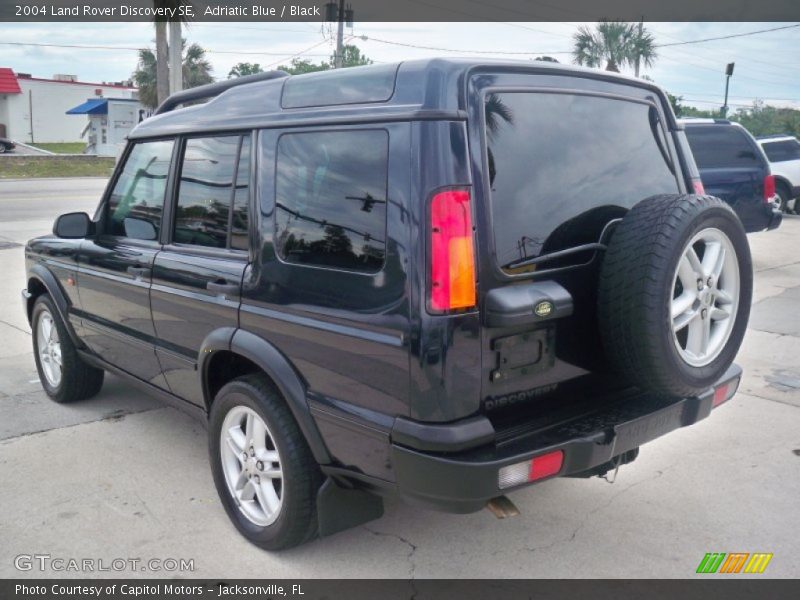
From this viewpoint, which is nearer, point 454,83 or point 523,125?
point 454,83

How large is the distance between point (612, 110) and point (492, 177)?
87cm

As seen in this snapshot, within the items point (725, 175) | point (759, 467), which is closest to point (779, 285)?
point (725, 175)

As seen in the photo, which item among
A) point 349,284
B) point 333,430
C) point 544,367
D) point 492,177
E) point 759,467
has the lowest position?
point 759,467

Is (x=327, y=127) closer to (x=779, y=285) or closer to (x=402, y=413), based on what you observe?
(x=402, y=413)

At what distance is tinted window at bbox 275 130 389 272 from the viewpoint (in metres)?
2.72

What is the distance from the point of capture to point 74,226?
14.7 feet

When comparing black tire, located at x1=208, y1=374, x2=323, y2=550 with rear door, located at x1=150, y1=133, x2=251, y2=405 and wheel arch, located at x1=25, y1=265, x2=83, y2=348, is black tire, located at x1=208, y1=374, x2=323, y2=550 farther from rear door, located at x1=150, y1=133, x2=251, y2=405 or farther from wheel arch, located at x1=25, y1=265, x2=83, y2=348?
wheel arch, located at x1=25, y1=265, x2=83, y2=348

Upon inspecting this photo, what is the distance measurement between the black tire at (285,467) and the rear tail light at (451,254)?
0.95 m

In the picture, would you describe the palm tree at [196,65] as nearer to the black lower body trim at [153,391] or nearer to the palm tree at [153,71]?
the palm tree at [153,71]

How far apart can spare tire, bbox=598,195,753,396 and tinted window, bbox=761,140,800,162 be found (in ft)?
52.3

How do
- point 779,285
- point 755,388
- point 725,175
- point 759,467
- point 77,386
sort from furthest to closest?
1. point 725,175
2. point 779,285
3. point 755,388
4. point 77,386
5. point 759,467

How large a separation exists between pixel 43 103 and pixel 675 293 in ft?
231

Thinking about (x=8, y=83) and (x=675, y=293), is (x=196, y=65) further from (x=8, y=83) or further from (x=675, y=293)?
(x=675, y=293)

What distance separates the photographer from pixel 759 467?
13.9 feet
